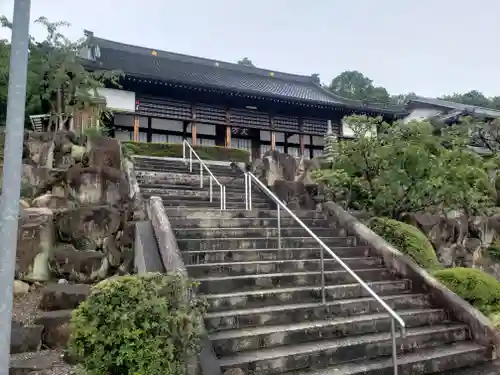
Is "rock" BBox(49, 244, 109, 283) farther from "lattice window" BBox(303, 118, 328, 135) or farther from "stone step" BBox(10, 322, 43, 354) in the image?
"lattice window" BBox(303, 118, 328, 135)

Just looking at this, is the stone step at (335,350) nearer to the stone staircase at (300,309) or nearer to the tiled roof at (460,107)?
the stone staircase at (300,309)

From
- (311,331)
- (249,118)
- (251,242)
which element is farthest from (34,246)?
(249,118)

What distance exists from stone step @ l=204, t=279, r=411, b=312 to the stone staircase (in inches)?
0.5

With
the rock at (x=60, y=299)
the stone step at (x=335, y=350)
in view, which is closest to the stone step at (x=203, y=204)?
the rock at (x=60, y=299)

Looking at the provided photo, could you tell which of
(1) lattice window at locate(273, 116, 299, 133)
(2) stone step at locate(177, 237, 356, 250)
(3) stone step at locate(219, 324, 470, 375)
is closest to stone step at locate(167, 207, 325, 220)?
(2) stone step at locate(177, 237, 356, 250)

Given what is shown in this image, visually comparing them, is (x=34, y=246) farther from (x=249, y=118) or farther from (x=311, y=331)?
(x=249, y=118)

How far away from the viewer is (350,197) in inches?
394

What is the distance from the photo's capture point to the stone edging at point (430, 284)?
5.29 meters

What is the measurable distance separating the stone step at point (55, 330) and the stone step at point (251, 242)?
1899 millimetres

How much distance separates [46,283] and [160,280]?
3.13 meters

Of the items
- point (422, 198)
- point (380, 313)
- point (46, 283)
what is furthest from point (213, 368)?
point (422, 198)

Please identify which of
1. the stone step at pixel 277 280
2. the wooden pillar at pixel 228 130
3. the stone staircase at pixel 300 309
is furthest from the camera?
the wooden pillar at pixel 228 130

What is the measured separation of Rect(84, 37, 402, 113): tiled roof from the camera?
22656mm

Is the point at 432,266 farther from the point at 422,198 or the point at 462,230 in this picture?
the point at 462,230
